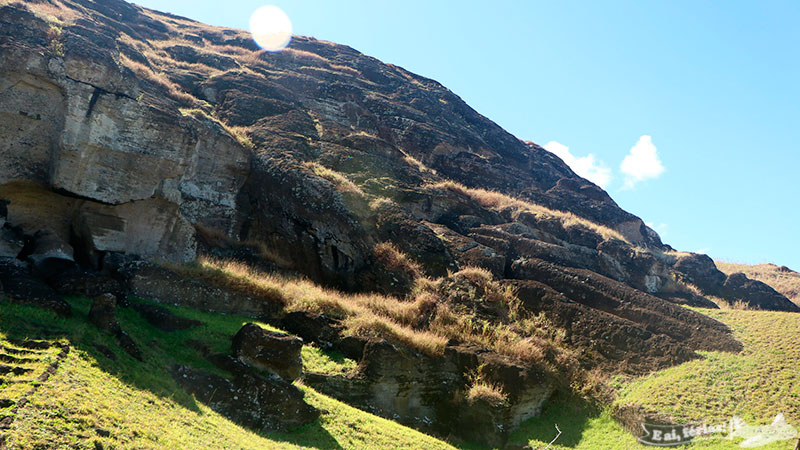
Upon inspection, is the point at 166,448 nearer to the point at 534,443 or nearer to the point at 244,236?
the point at 534,443

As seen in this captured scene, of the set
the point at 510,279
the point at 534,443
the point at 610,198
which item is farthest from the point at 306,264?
the point at 610,198

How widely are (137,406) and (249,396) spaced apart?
110 inches

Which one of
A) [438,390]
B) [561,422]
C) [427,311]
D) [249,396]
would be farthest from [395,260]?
[249,396]

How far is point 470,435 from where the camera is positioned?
13867mm

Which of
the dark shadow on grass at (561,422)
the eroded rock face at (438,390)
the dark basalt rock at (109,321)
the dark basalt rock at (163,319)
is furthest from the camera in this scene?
the dark shadow on grass at (561,422)

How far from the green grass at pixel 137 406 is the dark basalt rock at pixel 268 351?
0.74 m

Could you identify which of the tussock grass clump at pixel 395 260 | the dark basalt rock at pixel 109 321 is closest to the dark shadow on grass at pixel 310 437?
the dark basalt rock at pixel 109 321

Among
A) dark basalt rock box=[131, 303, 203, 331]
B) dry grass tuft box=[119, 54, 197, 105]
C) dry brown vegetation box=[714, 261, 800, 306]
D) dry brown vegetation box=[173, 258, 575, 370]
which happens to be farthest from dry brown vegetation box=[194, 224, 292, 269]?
dry brown vegetation box=[714, 261, 800, 306]

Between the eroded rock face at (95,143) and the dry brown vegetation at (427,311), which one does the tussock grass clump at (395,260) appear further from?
the eroded rock face at (95,143)

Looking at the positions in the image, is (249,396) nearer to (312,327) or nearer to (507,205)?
(312,327)

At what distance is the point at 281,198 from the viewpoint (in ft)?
70.6

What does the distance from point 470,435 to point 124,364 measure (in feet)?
31.1

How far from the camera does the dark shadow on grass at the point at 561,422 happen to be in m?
14.0

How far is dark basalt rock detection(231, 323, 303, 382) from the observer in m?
11.4
